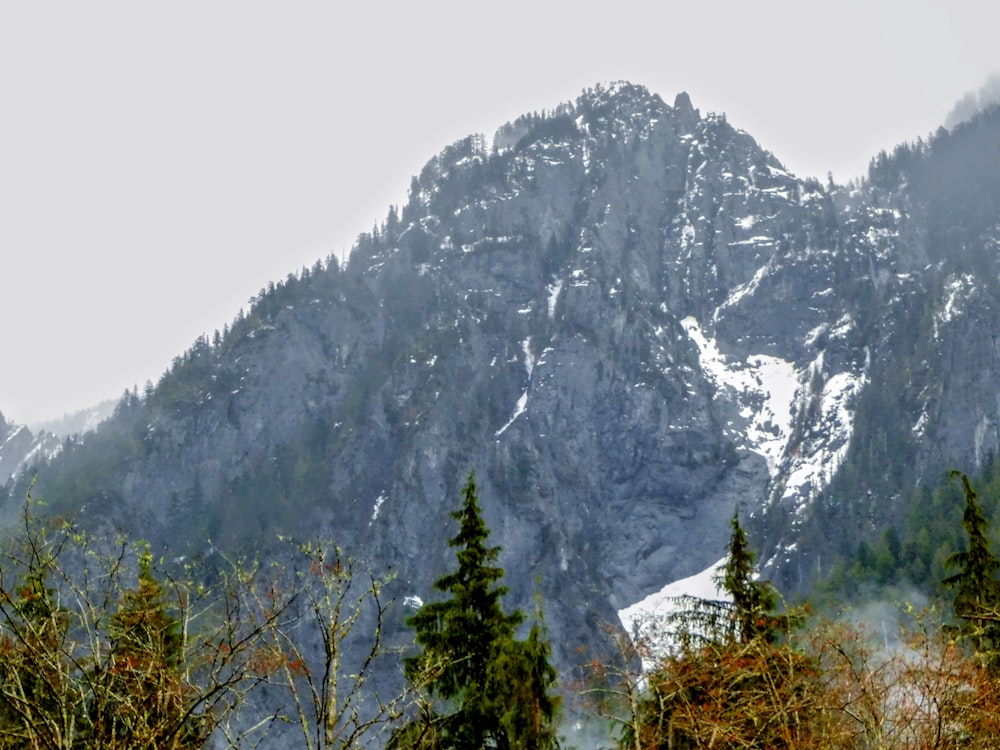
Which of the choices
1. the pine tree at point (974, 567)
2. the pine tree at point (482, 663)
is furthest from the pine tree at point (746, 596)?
the pine tree at point (974, 567)

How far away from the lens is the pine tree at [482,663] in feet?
66.9

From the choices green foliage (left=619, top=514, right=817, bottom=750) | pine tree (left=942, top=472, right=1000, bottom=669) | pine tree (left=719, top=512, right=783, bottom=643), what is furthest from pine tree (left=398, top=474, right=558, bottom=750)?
pine tree (left=942, top=472, right=1000, bottom=669)

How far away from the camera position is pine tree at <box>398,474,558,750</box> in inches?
803

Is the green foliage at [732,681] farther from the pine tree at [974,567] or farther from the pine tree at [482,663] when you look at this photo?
the pine tree at [974,567]

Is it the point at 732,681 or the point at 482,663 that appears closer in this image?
the point at 732,681

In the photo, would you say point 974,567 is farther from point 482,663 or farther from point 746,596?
point 482,663

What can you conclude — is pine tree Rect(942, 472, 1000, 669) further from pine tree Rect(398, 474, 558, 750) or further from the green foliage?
pine tree Rect(398, 474, 558, 750)

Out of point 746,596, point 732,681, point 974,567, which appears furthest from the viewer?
point 974,567

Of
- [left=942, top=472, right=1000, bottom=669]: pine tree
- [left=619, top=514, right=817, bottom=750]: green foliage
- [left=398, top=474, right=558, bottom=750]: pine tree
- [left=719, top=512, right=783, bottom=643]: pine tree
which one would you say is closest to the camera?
[left=619, top=514, right=817, bottom=750]: green foliage

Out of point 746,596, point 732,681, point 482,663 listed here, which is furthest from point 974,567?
A: point 482,663

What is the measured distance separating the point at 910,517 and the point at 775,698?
456 feet

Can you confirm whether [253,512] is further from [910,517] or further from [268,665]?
[268,665]

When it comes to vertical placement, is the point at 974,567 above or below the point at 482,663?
below

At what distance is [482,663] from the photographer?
70.2 ft
